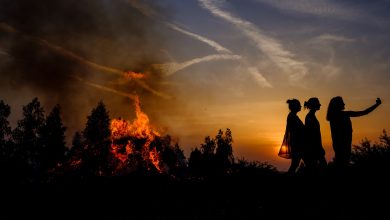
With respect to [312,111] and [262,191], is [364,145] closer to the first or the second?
[312,111]

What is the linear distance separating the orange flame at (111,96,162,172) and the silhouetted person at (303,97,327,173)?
959 centimetres

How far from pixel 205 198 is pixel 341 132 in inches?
Result: 184

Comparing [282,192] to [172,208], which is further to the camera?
[172,208]

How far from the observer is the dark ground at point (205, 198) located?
9023 millimetres

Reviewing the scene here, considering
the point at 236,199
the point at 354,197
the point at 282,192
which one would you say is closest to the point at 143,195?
the point at 236,199

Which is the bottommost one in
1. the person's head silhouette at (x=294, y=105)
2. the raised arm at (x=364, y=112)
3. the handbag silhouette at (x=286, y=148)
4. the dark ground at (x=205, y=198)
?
the dark ground at (x=205, y=198)

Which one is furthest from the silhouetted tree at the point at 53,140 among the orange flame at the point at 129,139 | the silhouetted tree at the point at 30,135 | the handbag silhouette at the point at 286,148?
the handbag silhouette at the point at 286,148

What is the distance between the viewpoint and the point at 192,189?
13094 millimetres

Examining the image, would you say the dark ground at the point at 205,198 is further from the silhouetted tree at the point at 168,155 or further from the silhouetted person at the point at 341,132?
the silhouetted tree at the point at 168,155

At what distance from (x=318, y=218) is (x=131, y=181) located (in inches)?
326

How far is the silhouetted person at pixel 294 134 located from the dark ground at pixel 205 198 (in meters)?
0.57

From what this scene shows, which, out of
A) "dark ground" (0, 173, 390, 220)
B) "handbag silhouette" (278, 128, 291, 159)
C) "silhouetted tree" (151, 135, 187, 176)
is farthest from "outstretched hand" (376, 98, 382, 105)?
"silhouetted tree" (151, 135, 187, 176)

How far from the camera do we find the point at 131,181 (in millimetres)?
14734

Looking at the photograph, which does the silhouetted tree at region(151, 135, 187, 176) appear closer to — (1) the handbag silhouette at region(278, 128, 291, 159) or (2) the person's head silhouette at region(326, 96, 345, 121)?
(1) the handbag silhouette at region(278, 128, 291, 159)
